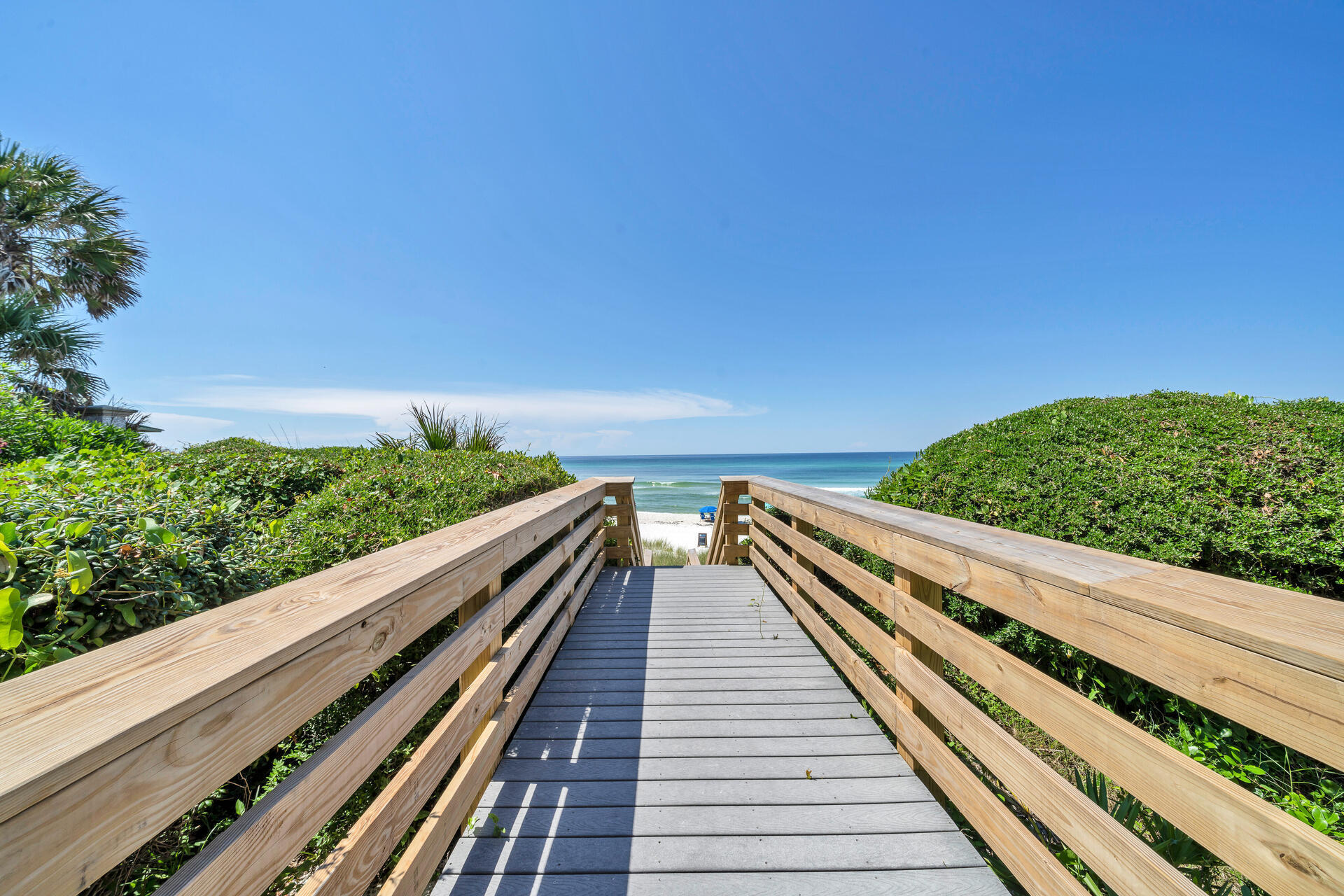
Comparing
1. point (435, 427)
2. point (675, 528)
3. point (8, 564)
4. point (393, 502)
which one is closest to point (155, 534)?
point (8, 564)

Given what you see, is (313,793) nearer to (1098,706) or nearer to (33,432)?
(1098,706)

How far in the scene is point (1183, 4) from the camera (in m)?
7.61

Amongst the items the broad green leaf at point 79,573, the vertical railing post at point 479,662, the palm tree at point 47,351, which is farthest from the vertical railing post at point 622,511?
the palm tree at point 47,351

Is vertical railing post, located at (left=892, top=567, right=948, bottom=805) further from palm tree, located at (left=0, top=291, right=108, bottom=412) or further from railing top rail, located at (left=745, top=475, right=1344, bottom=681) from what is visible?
palm tree, located at (left=0, top=291, right=108, bottom=412)

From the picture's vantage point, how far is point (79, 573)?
4.42 ft

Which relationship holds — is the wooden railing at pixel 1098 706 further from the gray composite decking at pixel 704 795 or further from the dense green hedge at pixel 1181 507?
the dense green hedge at pixel 1181 507

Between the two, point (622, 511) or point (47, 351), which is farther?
point (47, 351)

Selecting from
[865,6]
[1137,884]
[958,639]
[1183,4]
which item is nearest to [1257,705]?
[1137,884]

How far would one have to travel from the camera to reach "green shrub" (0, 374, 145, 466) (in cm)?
393

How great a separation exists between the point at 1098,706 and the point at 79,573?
9.08 feet

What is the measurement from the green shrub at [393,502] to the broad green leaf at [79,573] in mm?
1316

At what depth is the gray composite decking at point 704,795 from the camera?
5.08ft

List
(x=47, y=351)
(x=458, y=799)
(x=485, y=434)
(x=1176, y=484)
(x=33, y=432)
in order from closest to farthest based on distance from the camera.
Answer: (x=458, y=799), (x=1176, y=484), (x=33, y=432), (x=485, y=434), (x=47, y=351)

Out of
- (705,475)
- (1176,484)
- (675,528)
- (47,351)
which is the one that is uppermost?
(47,351)
